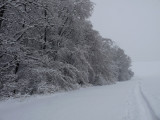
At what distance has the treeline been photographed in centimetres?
772

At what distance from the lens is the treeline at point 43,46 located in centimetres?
772

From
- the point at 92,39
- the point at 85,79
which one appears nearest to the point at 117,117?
the point at 85,79

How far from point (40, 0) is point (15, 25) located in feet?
7.17

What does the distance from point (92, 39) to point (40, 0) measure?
36.1 feet

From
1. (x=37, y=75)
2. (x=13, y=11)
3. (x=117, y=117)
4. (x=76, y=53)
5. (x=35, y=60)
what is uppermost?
(x=13, y=11)

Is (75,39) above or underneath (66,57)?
above

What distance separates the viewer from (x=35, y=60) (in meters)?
9.25

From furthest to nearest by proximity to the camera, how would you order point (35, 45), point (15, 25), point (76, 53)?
1. point (76, 53)
2. point (35, 45)
3. point (15, 25)

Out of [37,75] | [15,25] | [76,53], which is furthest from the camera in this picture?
[76,53]

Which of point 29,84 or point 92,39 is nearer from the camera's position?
point 29,84

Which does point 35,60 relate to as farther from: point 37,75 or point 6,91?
point 6,91

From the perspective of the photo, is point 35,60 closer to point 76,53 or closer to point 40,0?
point 40,0

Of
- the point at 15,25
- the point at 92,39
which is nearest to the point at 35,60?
the point at 15,25

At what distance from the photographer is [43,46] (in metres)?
11.6
